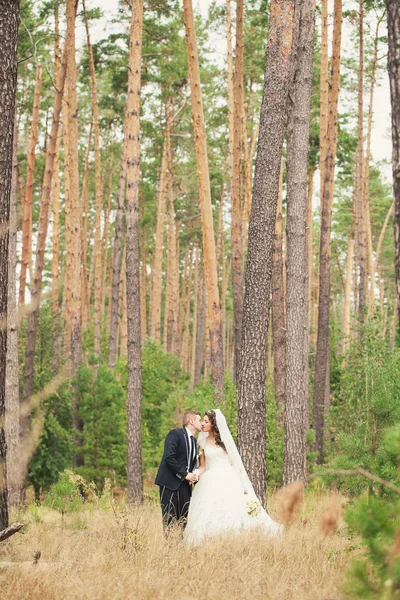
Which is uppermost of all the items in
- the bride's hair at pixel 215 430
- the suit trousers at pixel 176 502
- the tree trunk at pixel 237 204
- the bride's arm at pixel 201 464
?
the tree trunk at pixel 237 204

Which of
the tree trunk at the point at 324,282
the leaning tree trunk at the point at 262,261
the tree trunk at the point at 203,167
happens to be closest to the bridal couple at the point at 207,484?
the leaning tree trunk at the point at 262,261

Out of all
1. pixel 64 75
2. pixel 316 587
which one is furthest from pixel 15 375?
pixel 64 75

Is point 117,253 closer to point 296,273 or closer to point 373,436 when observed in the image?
point 296,273

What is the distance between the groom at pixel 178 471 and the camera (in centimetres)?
705

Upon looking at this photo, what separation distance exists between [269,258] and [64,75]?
8.71 metres

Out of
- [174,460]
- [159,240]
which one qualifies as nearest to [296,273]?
[174,460]

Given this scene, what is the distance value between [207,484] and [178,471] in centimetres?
34

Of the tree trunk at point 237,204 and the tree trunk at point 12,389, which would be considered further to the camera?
the tree trunk at point 237,204

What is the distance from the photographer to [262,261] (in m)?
7.35

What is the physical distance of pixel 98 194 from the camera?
74.6ft

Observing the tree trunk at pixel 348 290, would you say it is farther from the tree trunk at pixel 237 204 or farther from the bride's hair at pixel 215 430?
the bride's hair at pixel 215 430

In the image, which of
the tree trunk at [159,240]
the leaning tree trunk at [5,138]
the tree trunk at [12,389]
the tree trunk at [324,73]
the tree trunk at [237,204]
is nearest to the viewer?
the leaning tree trunk at [5,138]

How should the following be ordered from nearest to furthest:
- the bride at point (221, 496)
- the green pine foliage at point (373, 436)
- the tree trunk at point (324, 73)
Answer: the green pine foliage at point (373, 436) → the bride at point (221, 496) → the tree trunk at point (324, 73)

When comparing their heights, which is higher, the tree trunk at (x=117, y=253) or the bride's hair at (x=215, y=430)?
the tree trunk at (x=117, y=253)
